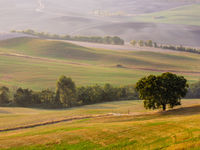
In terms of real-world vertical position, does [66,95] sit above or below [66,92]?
below

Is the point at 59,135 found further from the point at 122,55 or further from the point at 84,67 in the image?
the point at 122,55

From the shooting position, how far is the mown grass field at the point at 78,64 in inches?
4334

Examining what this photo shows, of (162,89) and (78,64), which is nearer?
(162,89)

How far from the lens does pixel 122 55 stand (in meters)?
155

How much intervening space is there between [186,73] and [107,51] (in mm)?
51531

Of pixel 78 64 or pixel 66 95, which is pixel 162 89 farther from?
pixel 78 64

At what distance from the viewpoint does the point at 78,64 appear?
13912 centimetres

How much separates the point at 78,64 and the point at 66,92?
193 feet

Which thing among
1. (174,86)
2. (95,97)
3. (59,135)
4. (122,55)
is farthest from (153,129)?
(122,55)

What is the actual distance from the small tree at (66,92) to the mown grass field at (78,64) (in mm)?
16672

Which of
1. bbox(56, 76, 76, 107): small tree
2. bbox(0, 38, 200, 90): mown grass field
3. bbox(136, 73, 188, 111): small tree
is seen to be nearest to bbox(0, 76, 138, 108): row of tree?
bbox(56, 76, 76, 107): small tree

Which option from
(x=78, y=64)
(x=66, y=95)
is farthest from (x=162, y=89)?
(x=78, y=64)

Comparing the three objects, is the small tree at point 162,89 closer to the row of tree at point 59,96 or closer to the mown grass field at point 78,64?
the row of tree at point 59,96

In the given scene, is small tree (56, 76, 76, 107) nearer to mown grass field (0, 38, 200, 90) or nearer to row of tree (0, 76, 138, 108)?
row of tree (0, 76, 138, 108)
